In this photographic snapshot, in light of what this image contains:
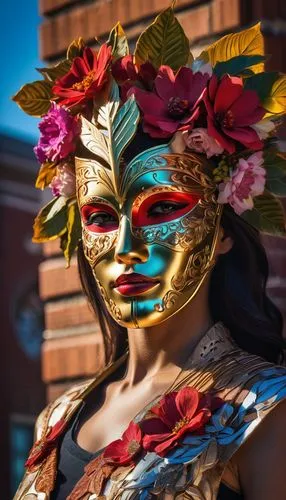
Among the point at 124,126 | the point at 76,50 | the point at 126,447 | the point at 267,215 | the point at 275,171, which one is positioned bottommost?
the point at 126,447

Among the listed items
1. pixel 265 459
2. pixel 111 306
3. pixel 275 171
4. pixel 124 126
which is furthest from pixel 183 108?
pixel 265 459

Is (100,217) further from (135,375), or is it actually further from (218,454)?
(218,454)

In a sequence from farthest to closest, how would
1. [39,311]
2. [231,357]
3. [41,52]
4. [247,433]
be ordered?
[39,311]
[41,52]
[231,357]
[247,433]

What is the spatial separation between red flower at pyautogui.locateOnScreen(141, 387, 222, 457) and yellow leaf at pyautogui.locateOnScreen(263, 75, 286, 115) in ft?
2.23

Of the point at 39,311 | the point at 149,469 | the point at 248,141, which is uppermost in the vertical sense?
the point at 248,141

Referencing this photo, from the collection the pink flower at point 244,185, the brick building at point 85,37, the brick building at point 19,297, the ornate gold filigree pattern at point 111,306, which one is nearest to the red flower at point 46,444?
the ornate gold filigree pattern at point 111,306

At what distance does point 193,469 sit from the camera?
3.67 metres

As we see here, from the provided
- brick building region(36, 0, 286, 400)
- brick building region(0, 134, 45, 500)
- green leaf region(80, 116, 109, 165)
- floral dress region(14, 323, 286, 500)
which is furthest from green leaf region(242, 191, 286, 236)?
brick building region(0, 134, 45, 500)

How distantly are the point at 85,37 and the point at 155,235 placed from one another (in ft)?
5.60

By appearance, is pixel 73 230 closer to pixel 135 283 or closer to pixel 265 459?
pixel 135 283

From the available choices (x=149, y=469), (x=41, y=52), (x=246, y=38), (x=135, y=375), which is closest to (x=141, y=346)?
(x=135, y=375)

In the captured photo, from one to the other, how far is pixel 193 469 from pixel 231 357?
34 centimetres

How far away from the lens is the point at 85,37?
17.8 feet

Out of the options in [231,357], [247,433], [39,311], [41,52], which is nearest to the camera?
[247,433]
